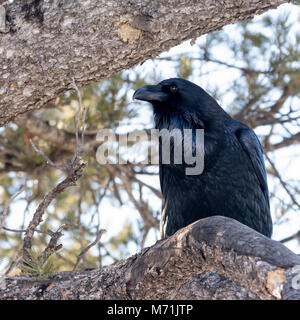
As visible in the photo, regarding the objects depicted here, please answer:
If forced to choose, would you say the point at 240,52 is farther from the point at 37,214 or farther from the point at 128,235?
the point at 37,214

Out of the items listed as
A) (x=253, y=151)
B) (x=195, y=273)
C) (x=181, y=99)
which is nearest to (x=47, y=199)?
(x=195, y=273)

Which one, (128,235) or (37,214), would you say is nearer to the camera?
(37,214)

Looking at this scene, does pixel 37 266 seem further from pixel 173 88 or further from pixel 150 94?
pixel 173 88

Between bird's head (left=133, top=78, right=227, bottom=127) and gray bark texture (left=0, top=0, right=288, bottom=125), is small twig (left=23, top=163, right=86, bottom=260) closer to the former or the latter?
gray bark texture (left=0, top=0, right=288, bottom=125)

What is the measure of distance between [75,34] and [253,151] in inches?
74.7

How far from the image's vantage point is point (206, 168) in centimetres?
370

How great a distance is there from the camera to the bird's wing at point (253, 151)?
4.01 metres

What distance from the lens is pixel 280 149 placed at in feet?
17.4

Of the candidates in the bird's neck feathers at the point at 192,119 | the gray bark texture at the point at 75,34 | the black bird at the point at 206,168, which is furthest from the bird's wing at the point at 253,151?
the gray bark texture at the point at 75,34

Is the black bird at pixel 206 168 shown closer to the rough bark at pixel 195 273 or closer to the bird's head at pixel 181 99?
the bird's head at pixel 181 99

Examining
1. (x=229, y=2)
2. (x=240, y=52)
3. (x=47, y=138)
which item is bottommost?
(x=229, y=2)

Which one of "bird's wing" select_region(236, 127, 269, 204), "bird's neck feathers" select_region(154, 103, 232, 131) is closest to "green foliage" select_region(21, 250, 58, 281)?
"bird's neck feathers" select_region(154, 103, 232, 131)
